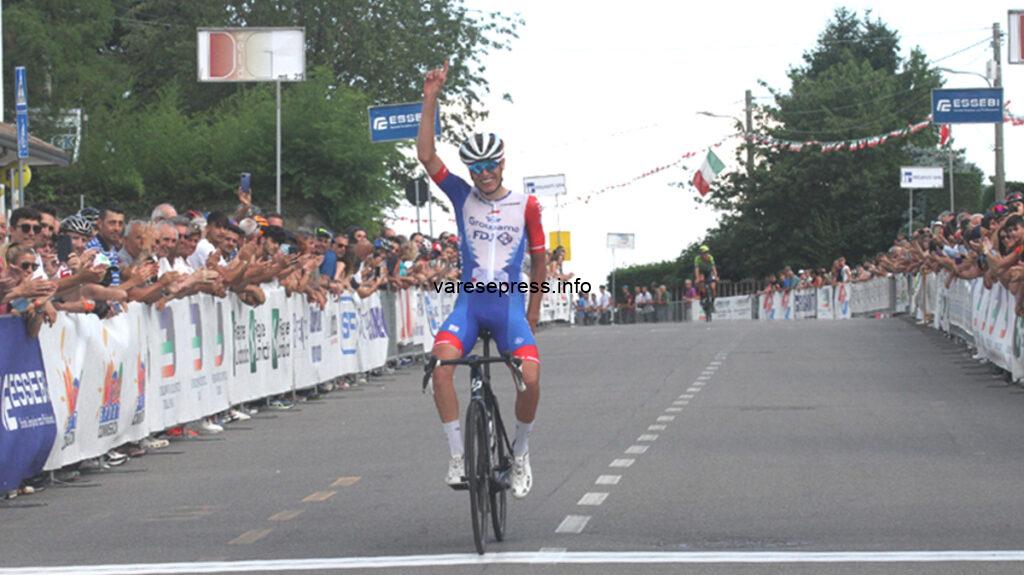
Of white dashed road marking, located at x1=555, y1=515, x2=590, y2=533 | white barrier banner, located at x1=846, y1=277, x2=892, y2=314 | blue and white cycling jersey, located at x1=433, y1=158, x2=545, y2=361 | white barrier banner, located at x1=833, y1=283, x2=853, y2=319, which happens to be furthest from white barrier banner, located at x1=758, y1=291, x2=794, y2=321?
blue and white cycling jersey, located at x1=433, y1=158, x2=545, y2=361

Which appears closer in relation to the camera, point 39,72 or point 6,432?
point 6,432

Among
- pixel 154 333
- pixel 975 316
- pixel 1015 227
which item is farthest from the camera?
pixel 975 316

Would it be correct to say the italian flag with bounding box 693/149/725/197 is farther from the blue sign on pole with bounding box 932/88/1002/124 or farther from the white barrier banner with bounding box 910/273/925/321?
the white barrier banner with bounding box 910/273/925/321

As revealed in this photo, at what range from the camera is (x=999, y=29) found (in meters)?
53.4

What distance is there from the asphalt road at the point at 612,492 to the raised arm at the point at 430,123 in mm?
1942

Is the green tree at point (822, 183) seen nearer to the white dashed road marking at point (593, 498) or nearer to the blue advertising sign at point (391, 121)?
the blue advertising sign at point (391, 121)

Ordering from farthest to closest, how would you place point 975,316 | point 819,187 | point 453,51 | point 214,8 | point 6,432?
1. point 819,187
2. point 453,51
3. point 214,8
4. point 975,316
5. point 6,432

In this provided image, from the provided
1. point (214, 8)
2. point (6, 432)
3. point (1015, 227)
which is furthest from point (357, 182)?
point (6, 432)

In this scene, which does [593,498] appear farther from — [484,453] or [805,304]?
[805,304]

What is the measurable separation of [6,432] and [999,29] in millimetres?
43838

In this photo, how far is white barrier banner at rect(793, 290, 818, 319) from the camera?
64.4m

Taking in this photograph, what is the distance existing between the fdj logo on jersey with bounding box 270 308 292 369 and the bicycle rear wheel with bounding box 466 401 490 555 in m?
12.3

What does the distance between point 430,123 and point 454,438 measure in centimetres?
164

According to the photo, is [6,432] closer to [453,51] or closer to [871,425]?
[871,425]
